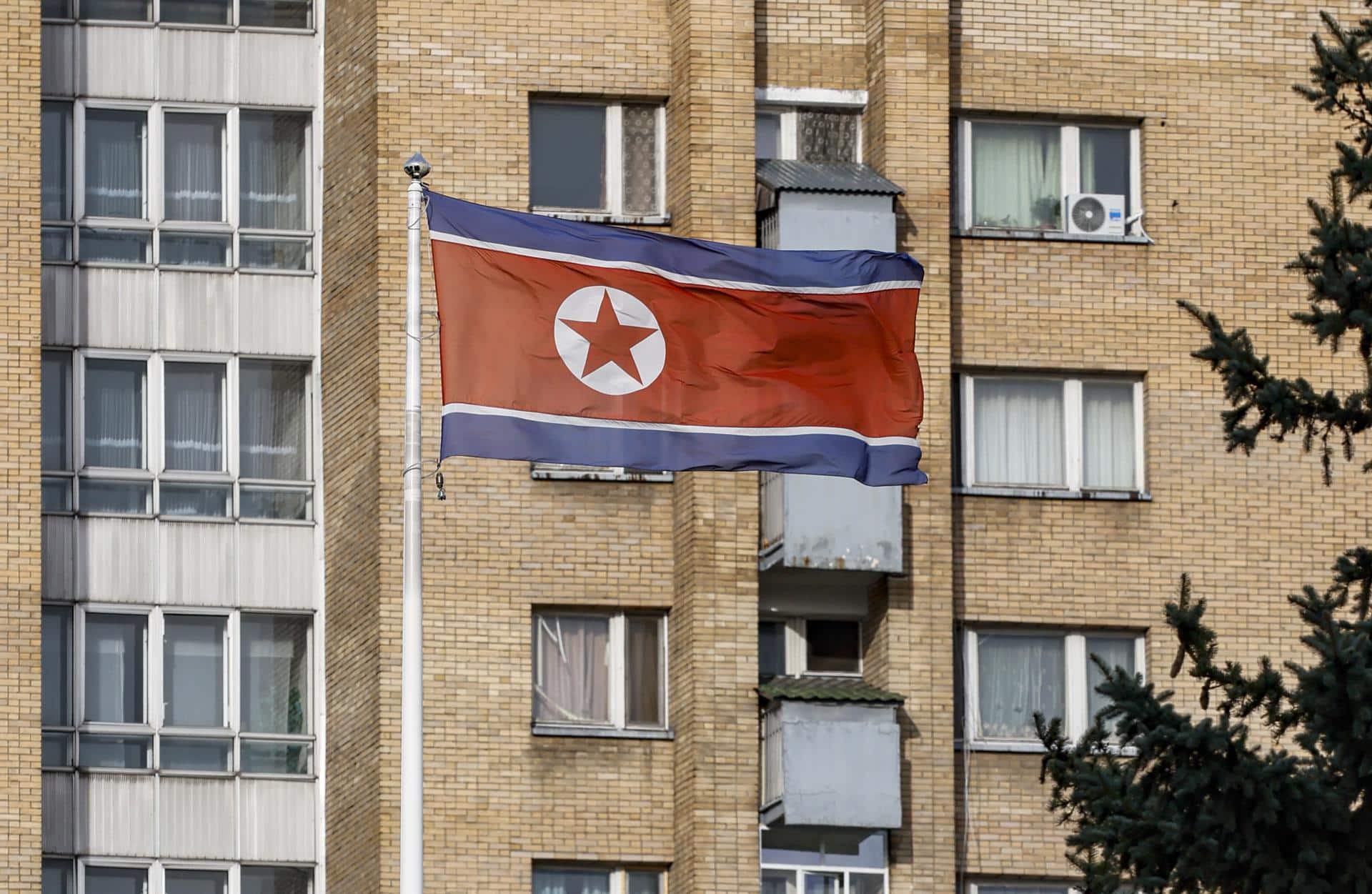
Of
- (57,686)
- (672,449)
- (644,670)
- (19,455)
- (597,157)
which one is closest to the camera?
(672,449)

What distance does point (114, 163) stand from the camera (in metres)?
35.8

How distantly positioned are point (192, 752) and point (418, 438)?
12.3m

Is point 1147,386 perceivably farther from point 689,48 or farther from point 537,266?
point 537,266

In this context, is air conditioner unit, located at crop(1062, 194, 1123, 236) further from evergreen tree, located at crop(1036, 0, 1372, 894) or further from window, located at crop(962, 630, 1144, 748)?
evergreen tree, located at crop(1036, 0, 1372, 894)

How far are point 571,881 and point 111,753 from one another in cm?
536

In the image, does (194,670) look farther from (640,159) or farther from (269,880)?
(640,159)

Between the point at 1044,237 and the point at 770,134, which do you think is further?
the point at 770,134

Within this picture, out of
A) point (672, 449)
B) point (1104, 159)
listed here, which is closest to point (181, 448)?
point (1104, 159)

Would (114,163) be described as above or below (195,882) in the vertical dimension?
above

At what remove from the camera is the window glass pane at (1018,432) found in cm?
3509

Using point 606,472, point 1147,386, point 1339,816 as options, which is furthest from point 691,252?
point 1147,386

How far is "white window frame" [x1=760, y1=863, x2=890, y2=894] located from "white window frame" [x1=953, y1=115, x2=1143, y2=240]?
7.53 metres

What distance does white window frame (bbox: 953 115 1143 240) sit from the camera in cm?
3553

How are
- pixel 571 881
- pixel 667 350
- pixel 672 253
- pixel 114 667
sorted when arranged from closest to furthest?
pixel 667 350, pixel 672 253, pixel 571 881, pixel 114 667
